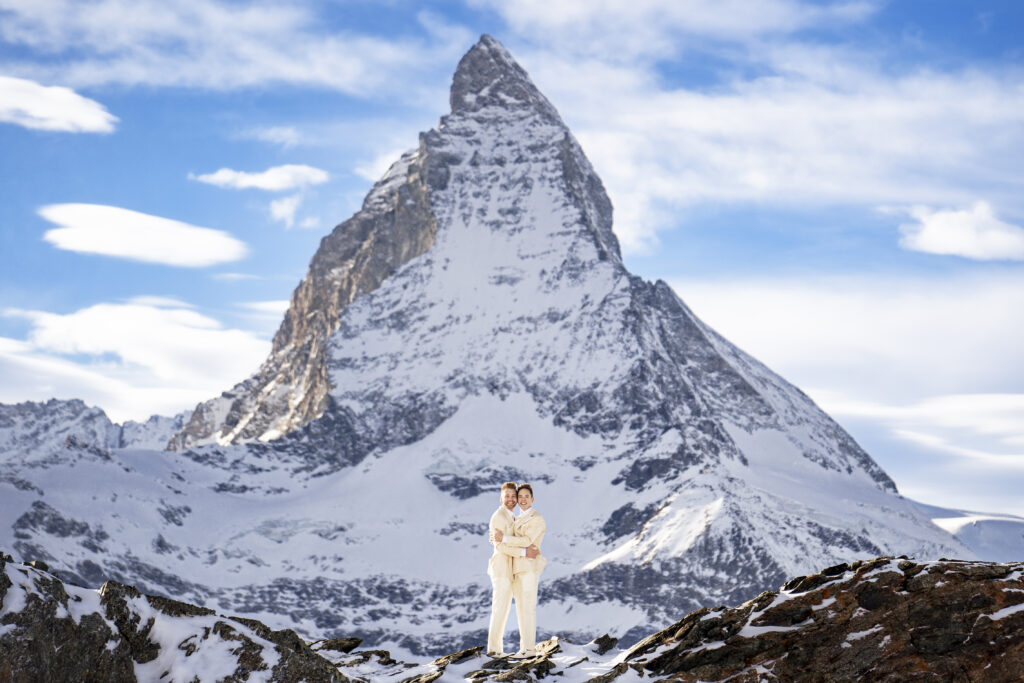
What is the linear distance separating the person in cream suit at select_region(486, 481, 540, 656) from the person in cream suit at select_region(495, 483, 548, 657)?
62 mm

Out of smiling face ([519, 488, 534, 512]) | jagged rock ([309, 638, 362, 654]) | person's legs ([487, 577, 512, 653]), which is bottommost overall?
jagged rock ([309, 638, 362, 654])

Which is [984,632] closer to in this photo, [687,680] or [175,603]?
[687,680]

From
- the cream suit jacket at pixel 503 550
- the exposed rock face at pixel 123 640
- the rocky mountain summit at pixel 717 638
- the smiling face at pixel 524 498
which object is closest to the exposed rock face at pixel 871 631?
the rocky mountain summit at pixel 717 638

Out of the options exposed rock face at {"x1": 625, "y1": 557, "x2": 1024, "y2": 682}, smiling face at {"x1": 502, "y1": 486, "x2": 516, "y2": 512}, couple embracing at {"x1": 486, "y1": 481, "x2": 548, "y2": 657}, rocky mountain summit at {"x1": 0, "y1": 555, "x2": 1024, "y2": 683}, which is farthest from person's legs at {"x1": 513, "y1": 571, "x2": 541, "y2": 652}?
exposed rock face at {"x1": 625, "y1": 557, "x2": 1024, "y2": 682}

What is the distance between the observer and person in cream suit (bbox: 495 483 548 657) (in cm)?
3897

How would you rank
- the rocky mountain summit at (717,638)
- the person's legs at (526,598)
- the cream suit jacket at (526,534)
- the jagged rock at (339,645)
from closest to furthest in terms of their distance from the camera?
the rocky mountain summit at (717,638), the cream suit jacket at (526,534), the person's legs at (526,598), the jagged rock at (339,645)

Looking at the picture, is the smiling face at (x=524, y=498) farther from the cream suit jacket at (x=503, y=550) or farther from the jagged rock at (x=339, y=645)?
the jagged rock at (x=339, y=645)

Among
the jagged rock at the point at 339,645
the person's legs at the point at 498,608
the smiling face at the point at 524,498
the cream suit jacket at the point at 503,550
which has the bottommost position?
the jagged rock at the point at 339,645

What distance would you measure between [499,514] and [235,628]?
25.2 ft

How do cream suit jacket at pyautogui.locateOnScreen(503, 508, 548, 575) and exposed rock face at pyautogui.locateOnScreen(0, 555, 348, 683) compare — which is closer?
exposed rock face at pyautogui.locateOnScreen(0, 555, 348, 683)

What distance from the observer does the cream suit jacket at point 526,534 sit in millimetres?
39000

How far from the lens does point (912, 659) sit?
3312cm

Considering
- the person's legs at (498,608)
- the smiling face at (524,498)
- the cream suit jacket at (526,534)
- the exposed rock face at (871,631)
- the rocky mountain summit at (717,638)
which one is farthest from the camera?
the person's legs at (498,608)

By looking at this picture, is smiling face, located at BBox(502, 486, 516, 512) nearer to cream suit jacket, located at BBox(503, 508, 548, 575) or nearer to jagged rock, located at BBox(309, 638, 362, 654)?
cream suit jacket, located at BBox(503, 508, 548, 575)
